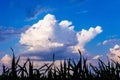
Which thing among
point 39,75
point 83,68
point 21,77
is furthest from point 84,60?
point 21,77

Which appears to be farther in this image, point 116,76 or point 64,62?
point 64,62

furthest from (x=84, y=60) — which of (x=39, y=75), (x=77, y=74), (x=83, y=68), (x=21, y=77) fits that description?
(x=21, y=77)

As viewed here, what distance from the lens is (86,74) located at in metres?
5.28

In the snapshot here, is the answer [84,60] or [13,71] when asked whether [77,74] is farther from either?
[13,71]

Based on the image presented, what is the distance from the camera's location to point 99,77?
5293mm

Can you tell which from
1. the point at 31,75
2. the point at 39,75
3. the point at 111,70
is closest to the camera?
the point at 31,75

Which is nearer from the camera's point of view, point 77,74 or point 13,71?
point 77,74

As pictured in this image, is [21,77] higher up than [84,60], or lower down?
lower down

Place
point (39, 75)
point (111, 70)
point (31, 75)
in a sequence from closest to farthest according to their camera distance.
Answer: point (31, 75)
point (39, 75)
point (111, 70)

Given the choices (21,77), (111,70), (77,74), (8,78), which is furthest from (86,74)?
(8,78)

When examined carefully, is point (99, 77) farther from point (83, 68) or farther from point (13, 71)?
point (13, 71)

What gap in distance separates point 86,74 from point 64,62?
0.95m

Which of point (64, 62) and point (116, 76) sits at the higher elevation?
point (64, 62)

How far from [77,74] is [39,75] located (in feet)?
3.10
